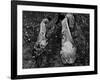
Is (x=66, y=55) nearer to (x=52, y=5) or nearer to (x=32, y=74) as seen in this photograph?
(x=32, y=74)

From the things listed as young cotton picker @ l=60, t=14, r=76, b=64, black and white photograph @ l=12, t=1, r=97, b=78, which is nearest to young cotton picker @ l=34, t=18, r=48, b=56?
black and white photograph @ l=12, t=1, r=97, b=78

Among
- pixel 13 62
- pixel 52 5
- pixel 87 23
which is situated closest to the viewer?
pixel 13 62

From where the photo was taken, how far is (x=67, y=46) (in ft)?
5.99

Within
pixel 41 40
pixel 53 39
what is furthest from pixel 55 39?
pixel 41 40

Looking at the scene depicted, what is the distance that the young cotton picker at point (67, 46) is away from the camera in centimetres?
181

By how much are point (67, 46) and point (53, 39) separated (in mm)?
158

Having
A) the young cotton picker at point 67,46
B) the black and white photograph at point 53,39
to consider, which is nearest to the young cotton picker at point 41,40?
the black and white photograph at point 53,39

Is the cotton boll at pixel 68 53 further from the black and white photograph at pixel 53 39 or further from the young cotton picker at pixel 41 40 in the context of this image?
the young cotton picker at pixel 41 40

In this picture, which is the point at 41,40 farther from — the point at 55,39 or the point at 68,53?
the point at 68,53

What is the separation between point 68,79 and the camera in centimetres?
183

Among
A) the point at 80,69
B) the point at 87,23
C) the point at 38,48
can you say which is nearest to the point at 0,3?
the point at 38,48

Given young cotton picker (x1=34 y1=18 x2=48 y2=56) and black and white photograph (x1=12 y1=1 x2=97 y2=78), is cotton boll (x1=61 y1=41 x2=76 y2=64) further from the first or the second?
young cotton picker (x1=34 y1=18 x2=48 y2=56)

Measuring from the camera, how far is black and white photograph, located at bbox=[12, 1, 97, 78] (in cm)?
167

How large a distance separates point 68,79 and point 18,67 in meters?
0.50
